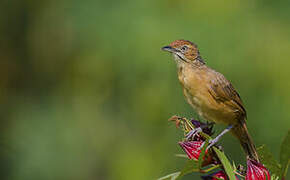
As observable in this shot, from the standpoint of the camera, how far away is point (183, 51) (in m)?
4.00

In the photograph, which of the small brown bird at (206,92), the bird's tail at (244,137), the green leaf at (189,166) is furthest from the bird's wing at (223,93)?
the green leaf at (189,166)

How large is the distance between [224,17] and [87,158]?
2.76 m

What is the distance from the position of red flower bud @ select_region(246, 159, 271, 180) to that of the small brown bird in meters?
1.30

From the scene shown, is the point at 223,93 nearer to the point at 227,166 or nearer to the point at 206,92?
the point at 206,92

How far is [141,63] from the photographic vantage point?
596cm

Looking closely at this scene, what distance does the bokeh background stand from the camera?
556cm

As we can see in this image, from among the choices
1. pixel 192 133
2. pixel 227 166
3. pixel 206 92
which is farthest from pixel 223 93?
pixel 227 166

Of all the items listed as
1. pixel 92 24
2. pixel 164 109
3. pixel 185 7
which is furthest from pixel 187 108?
pixel 92 24

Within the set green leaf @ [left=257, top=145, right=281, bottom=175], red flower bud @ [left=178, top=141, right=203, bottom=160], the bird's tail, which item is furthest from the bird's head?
green leaf @ [left=257, top=145, right=281, bottom=175]

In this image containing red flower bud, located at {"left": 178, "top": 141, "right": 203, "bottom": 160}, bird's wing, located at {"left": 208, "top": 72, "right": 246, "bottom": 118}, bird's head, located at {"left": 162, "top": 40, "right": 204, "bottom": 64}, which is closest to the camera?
red flower bud, located at {"left": 178, "top": 141, "right": 203, "bottom": 160}

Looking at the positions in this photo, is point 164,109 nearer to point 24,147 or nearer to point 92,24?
point 92,24

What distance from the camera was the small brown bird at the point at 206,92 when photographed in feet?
12.3

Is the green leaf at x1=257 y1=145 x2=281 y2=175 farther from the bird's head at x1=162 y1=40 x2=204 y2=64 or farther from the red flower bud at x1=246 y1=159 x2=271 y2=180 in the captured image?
the bird's head at x1=162 y1=40 x2=204 y2=64

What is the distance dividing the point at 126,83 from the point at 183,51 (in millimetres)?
2306
